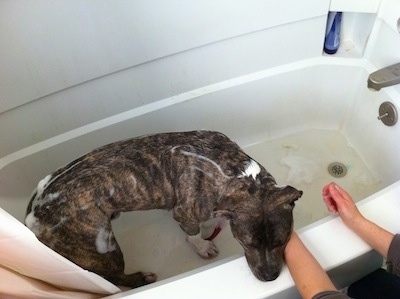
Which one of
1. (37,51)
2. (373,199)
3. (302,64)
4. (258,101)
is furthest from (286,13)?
(37,51)

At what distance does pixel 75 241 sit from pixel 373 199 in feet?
2.92

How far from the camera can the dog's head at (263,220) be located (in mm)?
1116

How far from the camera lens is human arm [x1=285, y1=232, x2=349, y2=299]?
98 cm

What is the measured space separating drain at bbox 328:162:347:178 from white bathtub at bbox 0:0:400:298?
0.07 ft

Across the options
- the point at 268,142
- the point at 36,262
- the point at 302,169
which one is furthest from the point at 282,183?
the point at 36,262

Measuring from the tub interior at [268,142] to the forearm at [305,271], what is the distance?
1.76ft

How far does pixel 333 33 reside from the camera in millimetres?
1690

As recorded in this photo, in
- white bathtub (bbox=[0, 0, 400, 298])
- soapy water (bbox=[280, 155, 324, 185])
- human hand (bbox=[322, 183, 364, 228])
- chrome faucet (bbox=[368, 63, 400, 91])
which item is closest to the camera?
human hand (bbox=[322, 183, 364, 228])

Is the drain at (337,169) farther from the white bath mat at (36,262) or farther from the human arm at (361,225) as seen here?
the white bath mat at (36,262)

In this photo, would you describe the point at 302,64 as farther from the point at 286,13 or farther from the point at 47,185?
the point at 47,185

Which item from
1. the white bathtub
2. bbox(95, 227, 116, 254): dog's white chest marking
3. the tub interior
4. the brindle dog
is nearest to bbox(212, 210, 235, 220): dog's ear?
the brindle dog

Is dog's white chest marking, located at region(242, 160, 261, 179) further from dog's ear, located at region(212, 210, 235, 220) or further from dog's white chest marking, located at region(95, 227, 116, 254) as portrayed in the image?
dog's white chest marking, located at region(95, 227, 116, 254)

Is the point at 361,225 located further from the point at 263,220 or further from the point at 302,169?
the point at 302,169

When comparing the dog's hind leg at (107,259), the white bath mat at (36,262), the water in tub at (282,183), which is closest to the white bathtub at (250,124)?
the water in tub at (282,183)
